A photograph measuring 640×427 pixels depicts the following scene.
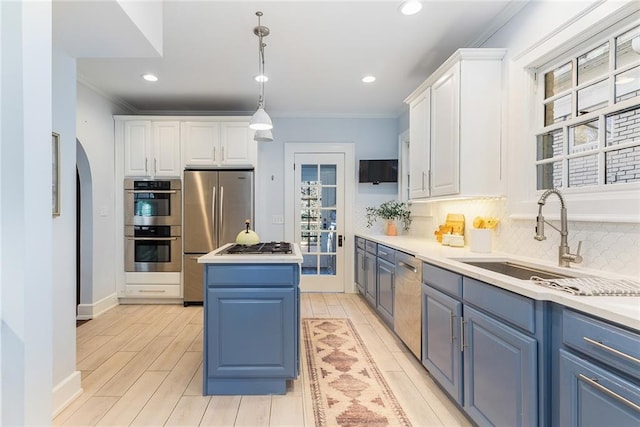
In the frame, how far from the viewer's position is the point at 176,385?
235 cm

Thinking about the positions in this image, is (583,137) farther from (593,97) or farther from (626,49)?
(626,49)

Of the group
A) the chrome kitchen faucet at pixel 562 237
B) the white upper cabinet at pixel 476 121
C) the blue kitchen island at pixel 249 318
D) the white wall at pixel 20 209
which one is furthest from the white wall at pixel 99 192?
the chrome kitchen faucet at pixel 562 237

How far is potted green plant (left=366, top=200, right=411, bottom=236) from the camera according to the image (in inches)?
178

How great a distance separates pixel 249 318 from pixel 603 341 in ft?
5.88

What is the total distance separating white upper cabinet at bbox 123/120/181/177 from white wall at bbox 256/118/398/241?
120 centimetres

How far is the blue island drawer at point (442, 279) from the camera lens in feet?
6.34

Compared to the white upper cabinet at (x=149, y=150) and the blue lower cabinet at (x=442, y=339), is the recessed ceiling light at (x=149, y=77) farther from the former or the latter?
the blue lower cabinet at (x=442, y=339)

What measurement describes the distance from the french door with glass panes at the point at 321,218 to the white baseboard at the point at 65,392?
3059mm

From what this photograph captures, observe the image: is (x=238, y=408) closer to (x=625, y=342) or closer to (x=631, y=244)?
(x=625, y=342)

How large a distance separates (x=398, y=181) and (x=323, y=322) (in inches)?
92.5

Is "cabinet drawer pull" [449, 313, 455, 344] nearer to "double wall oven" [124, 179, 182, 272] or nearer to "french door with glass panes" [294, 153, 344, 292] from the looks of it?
"french door with glass panes" [294, 153, 344, 292]

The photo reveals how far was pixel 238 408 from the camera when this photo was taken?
2070 mm

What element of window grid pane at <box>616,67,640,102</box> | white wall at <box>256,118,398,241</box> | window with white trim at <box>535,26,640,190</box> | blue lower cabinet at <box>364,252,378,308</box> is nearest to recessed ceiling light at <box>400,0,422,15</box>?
window with white trim at <box>535,26,640,190</box>

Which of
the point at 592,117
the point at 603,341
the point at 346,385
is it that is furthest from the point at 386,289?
the point at 603,341
